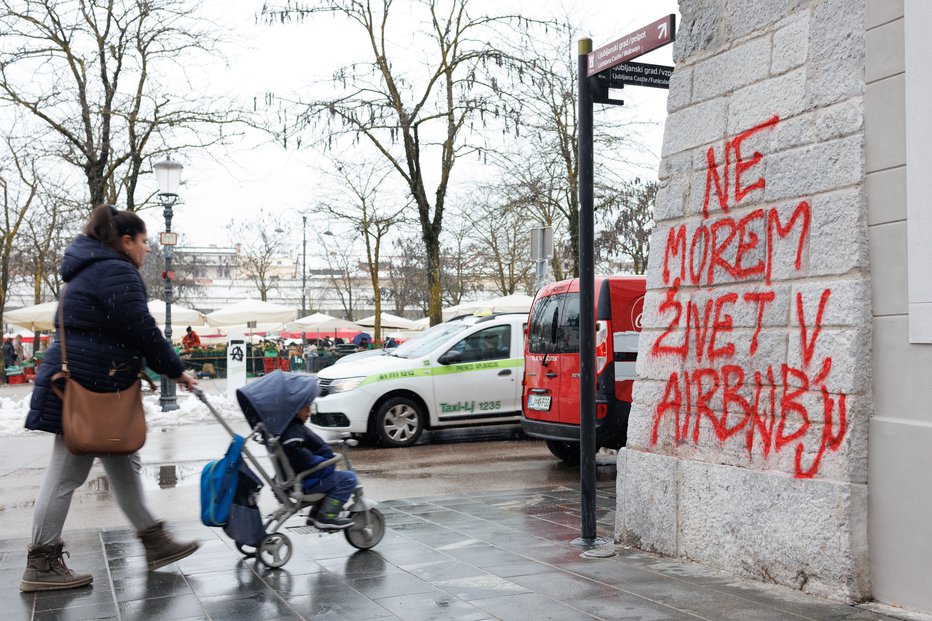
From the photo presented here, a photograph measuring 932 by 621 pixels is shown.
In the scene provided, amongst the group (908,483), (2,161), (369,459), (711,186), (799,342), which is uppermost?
(2,161)

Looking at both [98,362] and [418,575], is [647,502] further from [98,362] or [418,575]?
[98,362]

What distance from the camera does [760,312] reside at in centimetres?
495

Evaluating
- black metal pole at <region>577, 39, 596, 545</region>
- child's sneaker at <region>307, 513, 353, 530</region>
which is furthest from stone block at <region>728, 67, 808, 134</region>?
child's sneaker at <region>307, 513, 353, 530</region>

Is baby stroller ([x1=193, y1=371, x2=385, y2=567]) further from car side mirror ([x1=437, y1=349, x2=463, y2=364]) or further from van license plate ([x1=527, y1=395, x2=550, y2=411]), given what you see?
car side mirror ([x1=437, y1=349, x2=463, y2=364])

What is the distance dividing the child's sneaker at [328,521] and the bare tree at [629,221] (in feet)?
43.5

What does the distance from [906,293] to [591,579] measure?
2.12 meters

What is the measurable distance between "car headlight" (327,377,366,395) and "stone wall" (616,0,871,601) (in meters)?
6.44

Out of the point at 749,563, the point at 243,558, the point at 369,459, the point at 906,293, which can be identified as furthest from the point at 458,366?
the point at 906,293

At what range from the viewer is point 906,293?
4.18 meters

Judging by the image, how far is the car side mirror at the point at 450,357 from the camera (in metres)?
12.2

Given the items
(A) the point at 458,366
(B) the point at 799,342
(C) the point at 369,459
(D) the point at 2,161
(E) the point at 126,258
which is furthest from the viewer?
(D) the point at 2,161

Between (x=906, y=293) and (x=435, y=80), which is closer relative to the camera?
(x=906, y=293)

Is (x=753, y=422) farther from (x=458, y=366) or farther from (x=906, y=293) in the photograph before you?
(x=458, y=366)

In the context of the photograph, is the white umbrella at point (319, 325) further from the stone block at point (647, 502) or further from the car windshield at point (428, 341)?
the stone block at point (647, 502)
